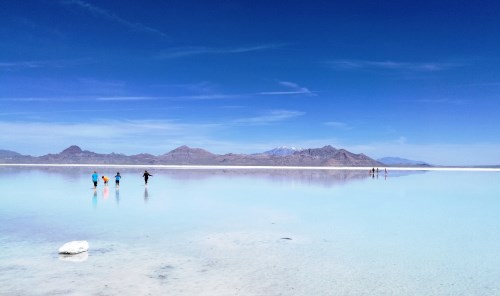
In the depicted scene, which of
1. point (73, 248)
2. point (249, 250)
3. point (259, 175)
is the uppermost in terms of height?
point (259, 175)

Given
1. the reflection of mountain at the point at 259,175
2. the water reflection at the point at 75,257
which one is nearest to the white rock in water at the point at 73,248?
the water reflection at the point at 75,257

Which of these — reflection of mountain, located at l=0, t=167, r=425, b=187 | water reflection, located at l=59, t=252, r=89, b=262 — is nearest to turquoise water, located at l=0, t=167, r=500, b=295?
water reflection, located at l=59, t=252, r=89, b=262

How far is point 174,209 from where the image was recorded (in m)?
16.1

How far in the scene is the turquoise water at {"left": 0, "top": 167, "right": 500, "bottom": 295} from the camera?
6996 mm

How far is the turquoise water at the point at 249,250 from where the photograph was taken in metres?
7.00

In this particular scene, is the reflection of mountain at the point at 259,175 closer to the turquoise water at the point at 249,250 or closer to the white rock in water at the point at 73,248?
the turquoise water at the point at 249,250

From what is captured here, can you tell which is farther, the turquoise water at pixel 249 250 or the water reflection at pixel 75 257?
the water reflection at pixel 75 257

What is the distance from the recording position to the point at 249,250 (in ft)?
31.3

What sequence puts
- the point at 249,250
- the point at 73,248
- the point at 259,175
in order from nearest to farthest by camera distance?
the point at 73,248
the point at 249,250
the point at 259,175

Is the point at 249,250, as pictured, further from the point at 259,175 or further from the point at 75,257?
the point at 259,175

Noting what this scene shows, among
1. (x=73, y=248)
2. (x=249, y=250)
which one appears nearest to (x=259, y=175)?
(x=249, y=250)

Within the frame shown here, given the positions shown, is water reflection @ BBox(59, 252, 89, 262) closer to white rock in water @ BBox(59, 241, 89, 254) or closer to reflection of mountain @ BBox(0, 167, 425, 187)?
white rock in water @ BBox(59, 241, 89, 254)

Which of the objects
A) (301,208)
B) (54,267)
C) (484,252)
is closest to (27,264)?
(54,267)

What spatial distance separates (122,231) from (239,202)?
7.75m
